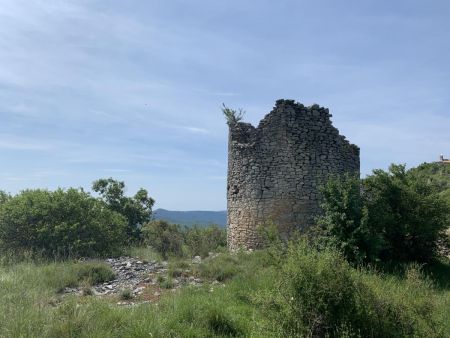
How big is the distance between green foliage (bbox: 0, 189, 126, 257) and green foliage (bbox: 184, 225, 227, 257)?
9.32 ft

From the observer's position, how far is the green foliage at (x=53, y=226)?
1419cm

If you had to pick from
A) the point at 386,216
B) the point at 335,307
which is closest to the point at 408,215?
the point at 386,216

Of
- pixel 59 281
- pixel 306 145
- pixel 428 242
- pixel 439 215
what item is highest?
pixel 306 145

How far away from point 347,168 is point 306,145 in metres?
1.64

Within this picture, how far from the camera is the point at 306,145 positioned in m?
12.8

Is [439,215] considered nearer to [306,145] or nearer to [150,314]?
[306,145]

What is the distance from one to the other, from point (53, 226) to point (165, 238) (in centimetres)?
424

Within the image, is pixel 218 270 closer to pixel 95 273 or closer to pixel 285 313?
pixel 95 273

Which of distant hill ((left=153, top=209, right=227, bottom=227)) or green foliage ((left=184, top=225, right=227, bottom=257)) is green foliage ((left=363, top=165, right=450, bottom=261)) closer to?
green foliage ((left=184, top=225, right=227, bottom=257))

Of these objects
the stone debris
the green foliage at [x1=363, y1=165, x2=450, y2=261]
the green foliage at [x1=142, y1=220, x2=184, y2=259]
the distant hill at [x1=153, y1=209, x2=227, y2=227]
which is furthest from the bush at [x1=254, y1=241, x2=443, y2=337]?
the distant hill at [x1=153, y1=209, x2=227, y2=227]

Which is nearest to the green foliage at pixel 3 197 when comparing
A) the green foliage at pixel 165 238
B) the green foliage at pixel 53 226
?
the green foliage at pixel 53 226

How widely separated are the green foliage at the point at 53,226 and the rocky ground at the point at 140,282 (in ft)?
8.31

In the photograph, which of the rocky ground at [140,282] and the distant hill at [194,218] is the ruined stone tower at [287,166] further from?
the distant hill at [194,218]

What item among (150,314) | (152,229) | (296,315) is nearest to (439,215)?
(296,315)
